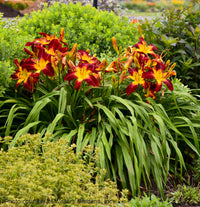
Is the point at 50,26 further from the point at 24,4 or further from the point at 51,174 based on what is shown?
the point at 24,4

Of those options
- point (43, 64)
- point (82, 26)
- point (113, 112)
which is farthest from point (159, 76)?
point (82, 26)

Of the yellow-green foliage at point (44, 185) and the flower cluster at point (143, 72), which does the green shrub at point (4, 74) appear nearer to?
the flower cluster at point (143, 72)

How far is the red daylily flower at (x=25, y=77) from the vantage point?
2.86m

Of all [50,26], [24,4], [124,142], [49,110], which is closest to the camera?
[124,142]

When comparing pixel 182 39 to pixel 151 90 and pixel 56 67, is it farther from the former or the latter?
pixel 56 67

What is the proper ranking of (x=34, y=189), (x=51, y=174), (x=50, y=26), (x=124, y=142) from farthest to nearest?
(x=50, y=26) < (x=124, y=142) < (x=51, y=174) < (x=34, y=189)

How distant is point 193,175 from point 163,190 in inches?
15.4

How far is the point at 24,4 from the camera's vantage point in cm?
1667

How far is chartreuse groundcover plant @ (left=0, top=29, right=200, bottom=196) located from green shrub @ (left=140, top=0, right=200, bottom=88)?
1099 millimetres

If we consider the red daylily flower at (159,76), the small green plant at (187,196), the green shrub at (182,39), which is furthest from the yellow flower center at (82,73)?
the green shrub at (182,39)

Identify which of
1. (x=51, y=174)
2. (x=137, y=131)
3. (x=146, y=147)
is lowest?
(x=146, y=147)

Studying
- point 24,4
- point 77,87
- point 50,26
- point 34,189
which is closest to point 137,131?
point 77,87

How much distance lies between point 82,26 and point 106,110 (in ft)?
5.47

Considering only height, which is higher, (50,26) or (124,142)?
(50,26)
